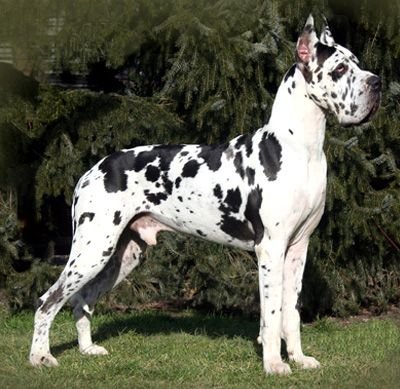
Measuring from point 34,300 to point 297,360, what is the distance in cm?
361

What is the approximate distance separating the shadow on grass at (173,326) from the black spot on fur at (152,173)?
5.37 ft

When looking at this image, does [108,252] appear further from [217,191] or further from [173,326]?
[173,326]

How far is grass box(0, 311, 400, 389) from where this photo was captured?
646 cm

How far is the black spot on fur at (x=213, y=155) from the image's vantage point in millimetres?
6895

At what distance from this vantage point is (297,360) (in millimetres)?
6848

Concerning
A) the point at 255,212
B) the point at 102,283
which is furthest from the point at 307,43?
the point at 102,283

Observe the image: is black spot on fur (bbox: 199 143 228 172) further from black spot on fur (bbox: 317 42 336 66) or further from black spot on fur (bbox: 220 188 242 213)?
black spot on fur (bbox: 317 42 336 66)

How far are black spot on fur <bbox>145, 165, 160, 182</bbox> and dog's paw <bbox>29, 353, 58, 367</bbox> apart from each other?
151 cm

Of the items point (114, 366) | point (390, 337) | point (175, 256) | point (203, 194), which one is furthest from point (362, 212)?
point (114, 366)

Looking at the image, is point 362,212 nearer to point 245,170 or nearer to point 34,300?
point 245,170

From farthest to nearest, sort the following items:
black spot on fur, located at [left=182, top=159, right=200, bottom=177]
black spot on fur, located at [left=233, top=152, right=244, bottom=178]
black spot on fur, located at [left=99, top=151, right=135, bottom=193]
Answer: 1. black spot on fur, located at [left=99, top=151, right=135, bottom=193]
2. black spot on fur, located at [left=182, top=159, right=200, bottom=177]
3. black spot on fur, located at [left=233, top=152, right=244, bottom=178]

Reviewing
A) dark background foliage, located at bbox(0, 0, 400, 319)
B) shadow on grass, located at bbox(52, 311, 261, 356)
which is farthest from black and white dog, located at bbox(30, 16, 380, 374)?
dark background foliage, located at bbox(0, 0, 400, 319)

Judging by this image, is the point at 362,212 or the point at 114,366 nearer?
the point at 114,366

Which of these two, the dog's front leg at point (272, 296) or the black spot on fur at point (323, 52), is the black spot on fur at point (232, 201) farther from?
the black spot on fur at point (323, 52)
